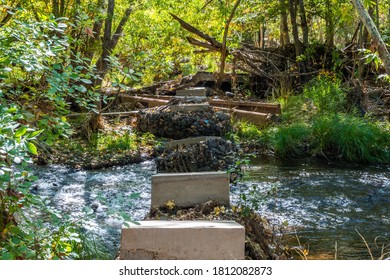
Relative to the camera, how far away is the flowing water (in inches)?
221

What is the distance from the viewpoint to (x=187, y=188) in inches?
201

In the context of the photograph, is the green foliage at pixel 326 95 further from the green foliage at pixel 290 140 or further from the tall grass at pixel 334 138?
the green foliage at pixel 290 140

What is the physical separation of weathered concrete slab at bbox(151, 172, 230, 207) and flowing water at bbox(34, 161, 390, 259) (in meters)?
0.32

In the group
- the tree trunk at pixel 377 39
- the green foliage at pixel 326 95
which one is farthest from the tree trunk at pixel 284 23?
the tree trunk at pixel 377 39

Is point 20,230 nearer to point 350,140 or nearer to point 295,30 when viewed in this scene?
point 350,140

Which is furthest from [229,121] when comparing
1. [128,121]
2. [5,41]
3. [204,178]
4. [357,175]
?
[5,41]

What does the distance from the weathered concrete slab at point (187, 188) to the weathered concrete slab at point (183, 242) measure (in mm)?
1249

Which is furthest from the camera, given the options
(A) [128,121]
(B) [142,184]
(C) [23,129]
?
(A) [128,121]

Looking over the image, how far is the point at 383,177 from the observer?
8617 mm

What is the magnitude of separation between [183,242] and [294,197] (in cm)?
380

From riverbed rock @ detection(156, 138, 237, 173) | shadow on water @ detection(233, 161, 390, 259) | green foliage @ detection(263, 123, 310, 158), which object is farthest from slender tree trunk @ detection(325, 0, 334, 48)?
riverbed rock @ detection(156, 138, 237, 173)
